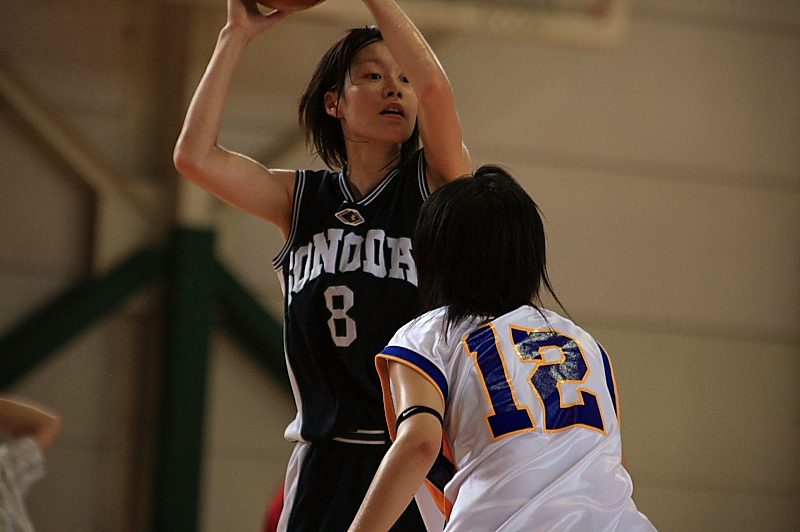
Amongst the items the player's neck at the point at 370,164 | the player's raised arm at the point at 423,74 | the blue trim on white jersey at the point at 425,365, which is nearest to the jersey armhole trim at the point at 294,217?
the player's neck at the point at 370,164

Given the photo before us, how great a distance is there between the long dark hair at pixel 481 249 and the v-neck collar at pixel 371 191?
0.52 metres

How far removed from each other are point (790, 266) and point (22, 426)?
4333mm

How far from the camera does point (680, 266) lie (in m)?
5.91

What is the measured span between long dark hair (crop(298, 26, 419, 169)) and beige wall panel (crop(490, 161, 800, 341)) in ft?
10.9

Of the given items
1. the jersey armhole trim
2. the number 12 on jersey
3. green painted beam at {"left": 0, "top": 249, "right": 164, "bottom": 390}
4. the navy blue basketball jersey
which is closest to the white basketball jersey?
the number 12 on jersey

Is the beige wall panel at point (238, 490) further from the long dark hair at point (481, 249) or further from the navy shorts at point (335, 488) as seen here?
the long dark hair at point (481, 249)

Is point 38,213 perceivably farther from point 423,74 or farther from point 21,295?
point 423,74

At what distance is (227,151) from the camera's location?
2.37m

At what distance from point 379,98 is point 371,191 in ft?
0.67

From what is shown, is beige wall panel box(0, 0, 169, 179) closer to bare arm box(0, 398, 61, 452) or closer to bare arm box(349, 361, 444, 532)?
bare arm box(0, 398, 61, 452)

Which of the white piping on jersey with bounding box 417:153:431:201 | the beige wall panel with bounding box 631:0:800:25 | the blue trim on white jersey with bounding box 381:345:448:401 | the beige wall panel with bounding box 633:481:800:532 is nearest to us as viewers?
the blue trim on white jersey with bounding box 381:345:448:401

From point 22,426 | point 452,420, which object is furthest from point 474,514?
point 22,426

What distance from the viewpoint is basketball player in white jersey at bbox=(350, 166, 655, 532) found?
161 cm

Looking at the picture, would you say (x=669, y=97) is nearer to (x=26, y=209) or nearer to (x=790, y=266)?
(x=790, y=266)
